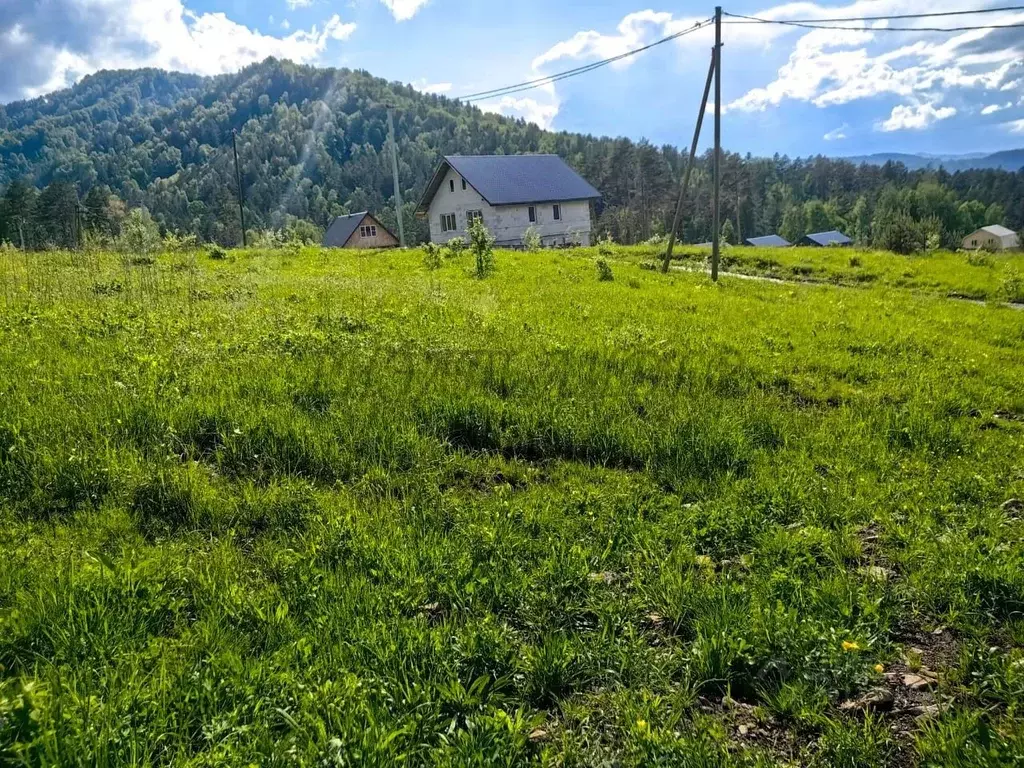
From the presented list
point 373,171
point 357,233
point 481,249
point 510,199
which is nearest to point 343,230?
point 357,233

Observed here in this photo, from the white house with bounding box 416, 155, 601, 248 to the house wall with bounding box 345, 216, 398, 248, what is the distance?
528 inches

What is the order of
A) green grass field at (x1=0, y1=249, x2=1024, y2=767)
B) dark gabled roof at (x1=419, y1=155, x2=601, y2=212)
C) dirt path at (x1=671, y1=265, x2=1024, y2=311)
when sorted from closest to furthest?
1. green grass field at (x1=0, y1=249, x2=1024, y2=767)
2. dirt path at (x1=671, y1=265, x2=1024, y2=311)
3. dark gabled roof at (x1=419, y1=155, x2=601, y2=212)

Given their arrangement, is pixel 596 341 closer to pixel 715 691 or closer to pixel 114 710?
pixel 715 691

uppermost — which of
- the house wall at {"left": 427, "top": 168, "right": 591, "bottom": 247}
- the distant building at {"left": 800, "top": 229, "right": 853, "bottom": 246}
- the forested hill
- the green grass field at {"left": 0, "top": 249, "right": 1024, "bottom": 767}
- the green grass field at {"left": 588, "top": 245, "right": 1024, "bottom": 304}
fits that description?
the forested hill

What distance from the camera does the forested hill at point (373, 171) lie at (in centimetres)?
10344

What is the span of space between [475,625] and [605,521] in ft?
4.91

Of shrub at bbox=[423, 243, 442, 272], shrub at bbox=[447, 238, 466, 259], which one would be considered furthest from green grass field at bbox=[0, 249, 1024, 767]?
shrub at bbox=[447, 238, 466, 259]

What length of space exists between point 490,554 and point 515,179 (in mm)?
49376

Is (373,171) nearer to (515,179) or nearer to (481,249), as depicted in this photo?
(515,179)

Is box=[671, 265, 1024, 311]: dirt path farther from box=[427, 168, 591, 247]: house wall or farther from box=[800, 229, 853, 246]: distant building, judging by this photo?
box=[800, 229, 853, 246]: distant building

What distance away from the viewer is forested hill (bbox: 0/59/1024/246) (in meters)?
103

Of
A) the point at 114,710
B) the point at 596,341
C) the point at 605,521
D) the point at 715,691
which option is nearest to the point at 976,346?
the point at 596,341

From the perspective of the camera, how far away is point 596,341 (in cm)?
880

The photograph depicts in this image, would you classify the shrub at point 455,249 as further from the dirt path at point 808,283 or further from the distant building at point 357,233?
the distant building at point 357,233
